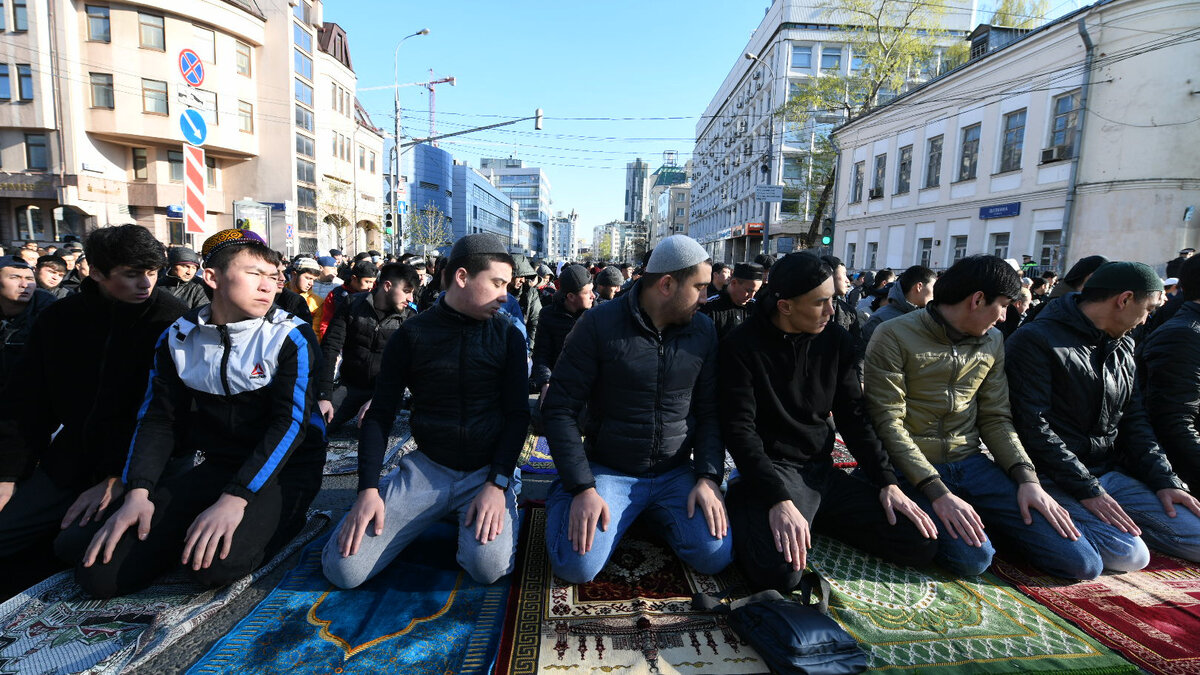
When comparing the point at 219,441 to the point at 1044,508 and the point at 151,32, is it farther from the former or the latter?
the point at 151,32

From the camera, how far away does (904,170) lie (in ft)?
80.6

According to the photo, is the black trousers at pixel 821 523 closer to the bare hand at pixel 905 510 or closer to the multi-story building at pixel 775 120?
the bare hand at pixel 905 510

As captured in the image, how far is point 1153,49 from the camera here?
583 inches

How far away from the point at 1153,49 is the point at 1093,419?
18331 millimetres

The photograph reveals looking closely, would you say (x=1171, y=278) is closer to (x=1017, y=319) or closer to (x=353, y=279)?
(x=1017, y=319)

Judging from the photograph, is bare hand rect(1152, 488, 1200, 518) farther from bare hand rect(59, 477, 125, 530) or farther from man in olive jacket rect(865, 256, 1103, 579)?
bare hand rect(59, 477, 125, 530)

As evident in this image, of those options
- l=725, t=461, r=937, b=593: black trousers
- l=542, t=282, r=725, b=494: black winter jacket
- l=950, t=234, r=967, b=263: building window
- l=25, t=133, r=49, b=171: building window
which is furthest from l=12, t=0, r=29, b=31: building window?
l=950, t=234, r=967, b=263: building window

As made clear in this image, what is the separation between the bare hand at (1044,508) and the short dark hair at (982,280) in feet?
3.47

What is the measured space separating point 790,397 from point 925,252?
78.2ft

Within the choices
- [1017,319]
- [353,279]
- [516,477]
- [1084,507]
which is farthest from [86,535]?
[1017,319]

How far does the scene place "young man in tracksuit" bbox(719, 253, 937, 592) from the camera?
2.88m

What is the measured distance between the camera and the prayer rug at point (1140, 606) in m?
2.40

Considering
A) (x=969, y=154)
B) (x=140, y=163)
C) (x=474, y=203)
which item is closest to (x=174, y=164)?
(x=140, y=163)

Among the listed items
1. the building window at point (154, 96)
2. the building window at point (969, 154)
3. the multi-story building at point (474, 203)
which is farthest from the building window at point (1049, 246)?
the multi-story building at point (474, 203)
